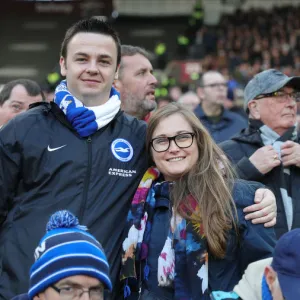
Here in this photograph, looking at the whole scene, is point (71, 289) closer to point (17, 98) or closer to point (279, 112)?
point (279, 112)

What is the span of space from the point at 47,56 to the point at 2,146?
23.7 metres

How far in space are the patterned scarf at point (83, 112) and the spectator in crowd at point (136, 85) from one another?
4.12 ft

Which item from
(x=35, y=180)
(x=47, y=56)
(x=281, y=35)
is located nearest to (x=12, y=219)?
(x=35, y=180)

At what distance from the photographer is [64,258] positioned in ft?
9.48

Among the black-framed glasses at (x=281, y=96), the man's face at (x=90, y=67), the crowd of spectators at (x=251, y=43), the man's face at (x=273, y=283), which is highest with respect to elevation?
the man's face at (x=90, y=67)

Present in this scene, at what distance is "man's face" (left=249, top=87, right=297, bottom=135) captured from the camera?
4.93 meters

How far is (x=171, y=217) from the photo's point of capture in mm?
3674

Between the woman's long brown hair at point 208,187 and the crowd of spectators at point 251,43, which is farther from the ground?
the woman's long brown hair at point 208,187

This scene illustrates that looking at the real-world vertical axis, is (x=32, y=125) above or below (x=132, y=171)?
above

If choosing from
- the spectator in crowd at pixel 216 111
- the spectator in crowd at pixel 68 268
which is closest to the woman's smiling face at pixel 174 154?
the spectator in crowd at pixel 68 268

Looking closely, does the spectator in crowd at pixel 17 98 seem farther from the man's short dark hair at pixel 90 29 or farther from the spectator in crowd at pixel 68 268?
the spectator in crowd at pixel 68 268

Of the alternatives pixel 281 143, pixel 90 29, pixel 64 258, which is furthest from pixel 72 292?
pixel 281 143

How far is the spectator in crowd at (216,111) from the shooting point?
8039 mm

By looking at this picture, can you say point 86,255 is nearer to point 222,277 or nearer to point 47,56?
point 222,277
